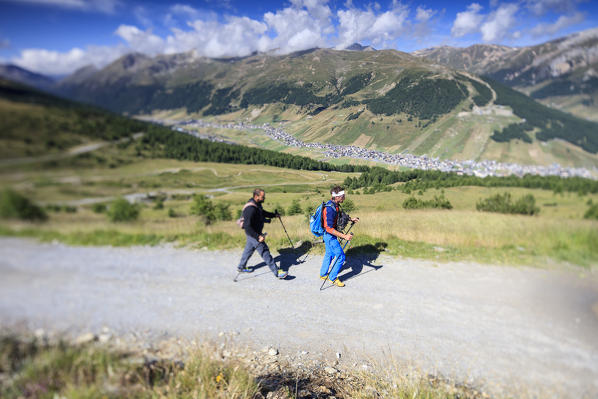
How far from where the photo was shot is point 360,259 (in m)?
8.54

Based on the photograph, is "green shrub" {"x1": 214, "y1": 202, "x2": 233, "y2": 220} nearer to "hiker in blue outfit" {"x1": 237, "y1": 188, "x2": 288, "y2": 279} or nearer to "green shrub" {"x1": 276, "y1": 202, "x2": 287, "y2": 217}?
"green shrub" {"x1": 276, "y1": 202, "x2": 287, "y2": 217}

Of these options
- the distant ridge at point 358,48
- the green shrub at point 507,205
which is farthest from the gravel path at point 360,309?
the distant ridge at point 358,48

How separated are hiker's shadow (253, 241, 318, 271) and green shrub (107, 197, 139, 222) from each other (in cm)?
455

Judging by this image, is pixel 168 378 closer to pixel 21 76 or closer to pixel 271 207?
pixel 21 76

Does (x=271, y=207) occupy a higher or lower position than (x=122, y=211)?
lower

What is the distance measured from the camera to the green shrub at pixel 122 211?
746 cm

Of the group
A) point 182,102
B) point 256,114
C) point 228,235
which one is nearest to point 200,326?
point 228,235

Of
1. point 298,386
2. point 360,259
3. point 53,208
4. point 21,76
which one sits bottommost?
point 298,386

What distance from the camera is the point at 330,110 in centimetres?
1383

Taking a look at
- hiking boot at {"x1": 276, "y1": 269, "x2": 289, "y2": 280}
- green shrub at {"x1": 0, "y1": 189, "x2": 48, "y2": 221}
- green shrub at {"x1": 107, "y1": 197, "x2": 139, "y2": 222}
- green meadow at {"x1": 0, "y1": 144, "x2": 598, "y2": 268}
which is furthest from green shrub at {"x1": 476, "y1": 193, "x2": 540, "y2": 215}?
green shrub at {"x1": 0, "y1": 189, "x2": 48, "y2": 221}

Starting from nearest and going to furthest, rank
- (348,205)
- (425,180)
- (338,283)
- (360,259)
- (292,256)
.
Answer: (338,283) < (360,259) < (292,256) < (348,205) < (425,180)

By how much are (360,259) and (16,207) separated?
327 inches

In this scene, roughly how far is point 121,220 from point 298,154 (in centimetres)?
791

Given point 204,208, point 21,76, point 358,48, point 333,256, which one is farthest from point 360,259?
point 358,48
